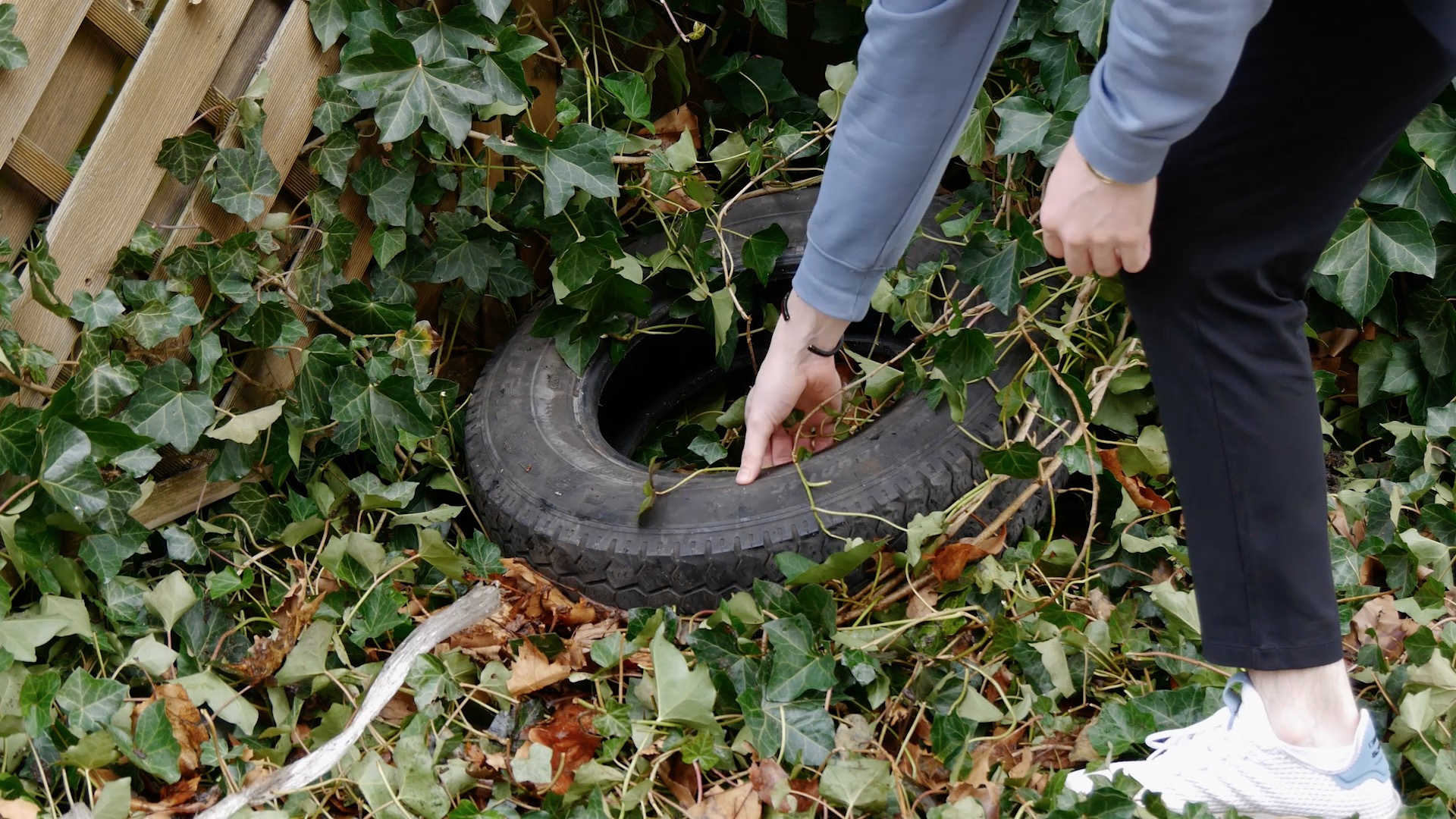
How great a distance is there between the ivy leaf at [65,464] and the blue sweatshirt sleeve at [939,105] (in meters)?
1.01

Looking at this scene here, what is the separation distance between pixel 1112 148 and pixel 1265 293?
0.82 feet

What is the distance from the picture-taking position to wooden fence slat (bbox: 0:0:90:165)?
148cm

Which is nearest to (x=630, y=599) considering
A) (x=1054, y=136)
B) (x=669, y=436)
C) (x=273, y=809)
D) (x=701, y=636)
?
(x=701, y=636)

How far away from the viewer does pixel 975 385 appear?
66.9 inches

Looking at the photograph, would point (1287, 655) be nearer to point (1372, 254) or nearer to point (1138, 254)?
point (1138, 254)

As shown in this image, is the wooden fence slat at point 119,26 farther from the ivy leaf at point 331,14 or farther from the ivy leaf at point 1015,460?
the ivy leaf at point 1015,460

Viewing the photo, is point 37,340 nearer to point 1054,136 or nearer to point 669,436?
point 669,436

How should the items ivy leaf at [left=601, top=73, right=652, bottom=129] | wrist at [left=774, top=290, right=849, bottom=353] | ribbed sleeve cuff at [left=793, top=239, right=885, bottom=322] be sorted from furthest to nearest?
ivy leaf at [left=601, top=73, right=652, bottom=129] < wrist at [left=774, top=290, right=849, bottom=353] < ribbed sleeve cuff at [left=793, top=239, right=885, bottom=322]

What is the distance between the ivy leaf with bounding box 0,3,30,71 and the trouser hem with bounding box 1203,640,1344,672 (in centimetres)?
167

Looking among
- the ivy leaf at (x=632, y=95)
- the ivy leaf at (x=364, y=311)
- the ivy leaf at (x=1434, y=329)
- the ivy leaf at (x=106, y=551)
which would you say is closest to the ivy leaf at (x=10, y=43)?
the ivy leaf at (x=364, y=311)

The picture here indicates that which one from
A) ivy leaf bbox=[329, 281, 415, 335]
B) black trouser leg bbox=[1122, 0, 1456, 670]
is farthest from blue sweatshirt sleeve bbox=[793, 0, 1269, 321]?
ivy leaf bbox=[329, 281, 415, 335]

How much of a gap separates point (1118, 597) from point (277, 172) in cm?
149

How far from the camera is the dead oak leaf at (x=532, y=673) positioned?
1503 mm

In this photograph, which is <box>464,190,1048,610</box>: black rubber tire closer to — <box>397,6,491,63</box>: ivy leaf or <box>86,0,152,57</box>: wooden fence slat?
<box>397,6,491,63</box>: ivy leaf
